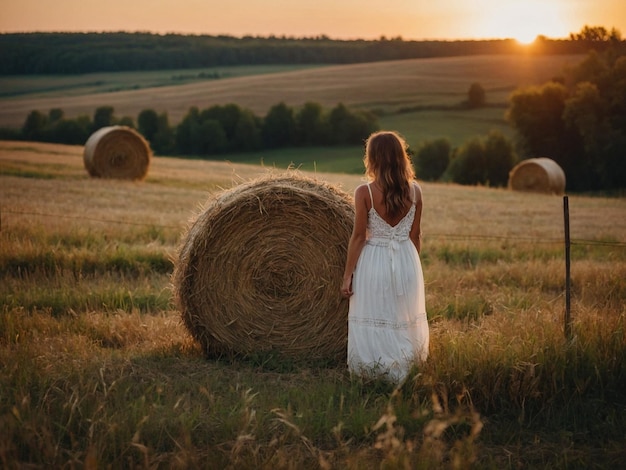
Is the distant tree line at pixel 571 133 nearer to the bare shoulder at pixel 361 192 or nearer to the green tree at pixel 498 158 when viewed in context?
the green tree at pixel 498 158

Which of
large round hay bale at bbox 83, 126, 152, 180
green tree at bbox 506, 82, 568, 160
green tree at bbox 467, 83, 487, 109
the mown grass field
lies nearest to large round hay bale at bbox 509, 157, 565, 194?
large round hay bale at bbox 83, 126, 152, 180

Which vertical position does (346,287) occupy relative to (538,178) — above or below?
above

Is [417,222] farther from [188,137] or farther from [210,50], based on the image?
[210,50]

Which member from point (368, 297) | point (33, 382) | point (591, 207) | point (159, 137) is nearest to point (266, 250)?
Answer: point (368, 297)

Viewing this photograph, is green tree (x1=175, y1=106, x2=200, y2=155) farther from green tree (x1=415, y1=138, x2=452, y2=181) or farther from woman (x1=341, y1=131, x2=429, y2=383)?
woman (x1=341, y1=131, x2=429, y2=383)

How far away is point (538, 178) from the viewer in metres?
25.6

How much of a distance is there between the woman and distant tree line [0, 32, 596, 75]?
1795 inches

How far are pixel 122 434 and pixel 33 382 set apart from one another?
1099 millimetres

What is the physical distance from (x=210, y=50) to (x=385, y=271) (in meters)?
84.9

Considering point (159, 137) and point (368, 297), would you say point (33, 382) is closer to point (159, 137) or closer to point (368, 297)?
point (368, 297)

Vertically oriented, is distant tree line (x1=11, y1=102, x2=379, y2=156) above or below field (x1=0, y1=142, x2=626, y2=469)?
above

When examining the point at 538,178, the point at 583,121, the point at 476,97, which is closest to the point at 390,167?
the point at 538,178

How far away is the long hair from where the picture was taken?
17.9ft

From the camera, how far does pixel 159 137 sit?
53.5 m
